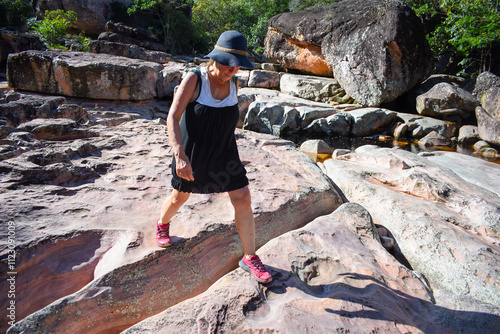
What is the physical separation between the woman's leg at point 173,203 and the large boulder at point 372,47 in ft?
34.2

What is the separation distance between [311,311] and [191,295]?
0.82 meters

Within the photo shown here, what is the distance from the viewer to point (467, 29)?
411 inches

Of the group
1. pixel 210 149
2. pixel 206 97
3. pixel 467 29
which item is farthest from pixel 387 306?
pixel 467 29

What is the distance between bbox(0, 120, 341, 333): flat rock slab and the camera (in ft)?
6.06

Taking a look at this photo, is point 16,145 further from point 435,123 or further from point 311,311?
point 435,123

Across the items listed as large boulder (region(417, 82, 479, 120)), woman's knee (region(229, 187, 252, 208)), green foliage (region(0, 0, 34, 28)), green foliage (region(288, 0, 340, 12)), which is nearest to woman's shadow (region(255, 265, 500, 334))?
woman's knee (region(229, 187, 252, 208))

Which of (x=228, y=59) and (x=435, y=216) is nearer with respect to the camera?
(x=228, y=59)

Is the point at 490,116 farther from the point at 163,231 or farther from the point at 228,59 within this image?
the point at 163,231

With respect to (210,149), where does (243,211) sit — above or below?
below

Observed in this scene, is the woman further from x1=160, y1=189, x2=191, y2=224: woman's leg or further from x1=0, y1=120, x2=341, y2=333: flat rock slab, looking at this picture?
x1=0, y1=120, x2=341, y2=333: flat rock slab

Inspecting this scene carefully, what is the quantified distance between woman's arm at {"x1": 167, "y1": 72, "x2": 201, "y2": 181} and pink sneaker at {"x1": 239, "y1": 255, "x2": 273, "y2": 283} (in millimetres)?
692

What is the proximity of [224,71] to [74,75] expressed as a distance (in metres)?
7.25

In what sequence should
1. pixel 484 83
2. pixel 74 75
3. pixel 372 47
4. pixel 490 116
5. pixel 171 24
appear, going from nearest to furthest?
pixel 74 75
pixel 490 116
pixel 484 83
pixel 372 47
pixel 171 24

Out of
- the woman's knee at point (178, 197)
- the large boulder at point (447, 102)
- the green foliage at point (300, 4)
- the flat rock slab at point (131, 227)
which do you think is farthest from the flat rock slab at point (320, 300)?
the green foliage at point (300, 4)
